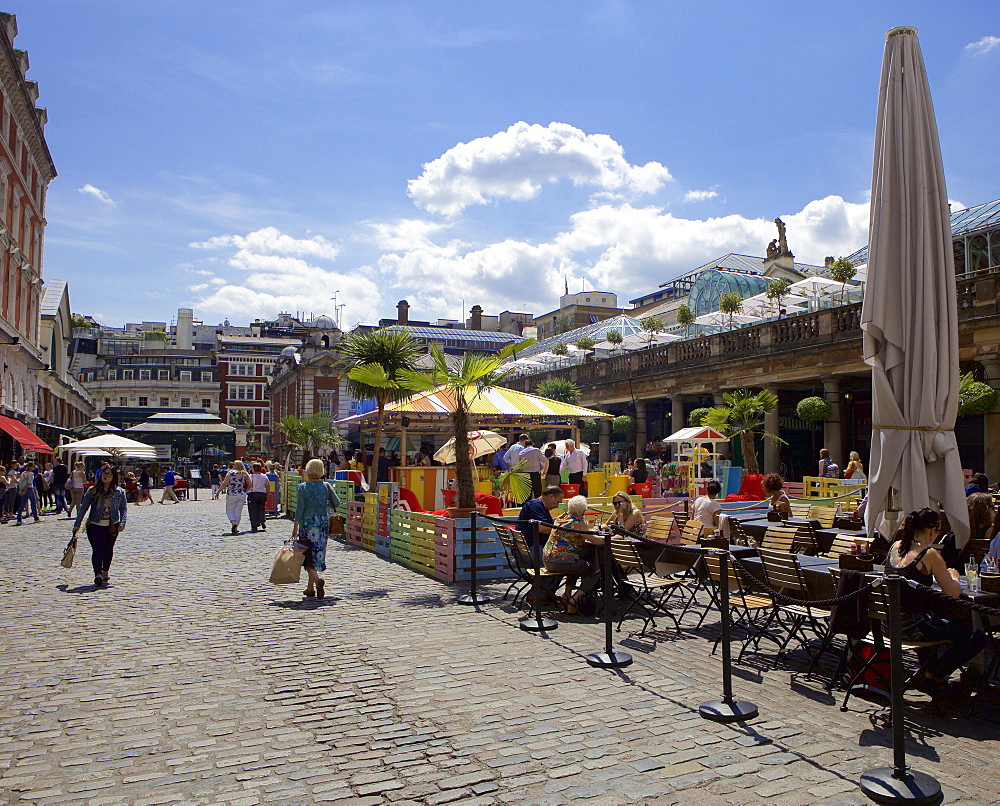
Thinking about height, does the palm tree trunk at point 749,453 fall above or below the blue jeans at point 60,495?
above

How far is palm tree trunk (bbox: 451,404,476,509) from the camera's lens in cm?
1051

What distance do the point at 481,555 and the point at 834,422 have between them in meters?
15.1

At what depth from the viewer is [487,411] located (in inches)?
634

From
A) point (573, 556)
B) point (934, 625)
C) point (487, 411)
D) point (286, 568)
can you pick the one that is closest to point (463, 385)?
point (573, 556)

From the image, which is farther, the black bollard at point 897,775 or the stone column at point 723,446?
the stone column at point 723,446

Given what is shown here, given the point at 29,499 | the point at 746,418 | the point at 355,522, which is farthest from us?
the point at 29,499

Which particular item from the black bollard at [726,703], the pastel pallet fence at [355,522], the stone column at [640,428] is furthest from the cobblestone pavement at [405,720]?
the stone column at [640,428]

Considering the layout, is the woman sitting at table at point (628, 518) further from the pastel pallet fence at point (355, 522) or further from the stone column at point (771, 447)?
the stone column at point (771, 447)

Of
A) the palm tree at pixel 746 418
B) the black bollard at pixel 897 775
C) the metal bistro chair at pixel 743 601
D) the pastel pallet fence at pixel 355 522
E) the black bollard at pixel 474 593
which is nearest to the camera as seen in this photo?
the black bollard at pixel 897 775

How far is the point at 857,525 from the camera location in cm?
1010

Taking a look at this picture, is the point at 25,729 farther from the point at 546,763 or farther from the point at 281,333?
the point at 281,333

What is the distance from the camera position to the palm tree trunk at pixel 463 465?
1051cm

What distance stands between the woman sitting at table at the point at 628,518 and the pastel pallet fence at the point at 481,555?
66.5 inches

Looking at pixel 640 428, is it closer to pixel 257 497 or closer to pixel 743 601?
pixel 257 497
